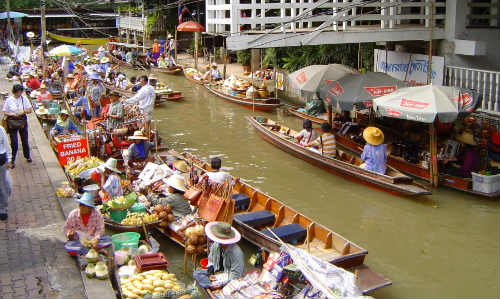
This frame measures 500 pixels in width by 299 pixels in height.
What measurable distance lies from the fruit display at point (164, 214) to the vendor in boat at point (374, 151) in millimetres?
5001

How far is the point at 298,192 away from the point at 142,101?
489cm

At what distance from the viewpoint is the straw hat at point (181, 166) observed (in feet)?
34.2

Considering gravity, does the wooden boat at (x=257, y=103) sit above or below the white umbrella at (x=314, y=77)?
below

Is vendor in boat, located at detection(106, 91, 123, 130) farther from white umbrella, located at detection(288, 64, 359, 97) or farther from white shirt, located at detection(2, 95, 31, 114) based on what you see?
white umbrella, located at detection(288, 64, 359, 97)

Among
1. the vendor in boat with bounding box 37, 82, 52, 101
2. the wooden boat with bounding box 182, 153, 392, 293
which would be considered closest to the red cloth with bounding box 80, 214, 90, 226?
the wooden boat with bounding box 182, 153, 392, 293

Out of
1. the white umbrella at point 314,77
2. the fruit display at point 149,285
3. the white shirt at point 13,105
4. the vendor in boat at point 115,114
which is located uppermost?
the white umbrella at point 314,77

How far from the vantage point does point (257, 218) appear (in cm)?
859

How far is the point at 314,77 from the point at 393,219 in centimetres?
600

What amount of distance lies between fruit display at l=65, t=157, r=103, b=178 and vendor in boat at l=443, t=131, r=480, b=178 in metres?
7.86

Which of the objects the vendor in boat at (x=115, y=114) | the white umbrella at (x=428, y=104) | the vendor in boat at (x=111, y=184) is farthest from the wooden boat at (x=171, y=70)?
the vendor in boat at (x=111, y=184)

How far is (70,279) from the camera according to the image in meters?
6.07

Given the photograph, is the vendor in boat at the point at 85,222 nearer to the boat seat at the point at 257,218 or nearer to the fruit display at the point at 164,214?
the fruit display at the point at 164,214

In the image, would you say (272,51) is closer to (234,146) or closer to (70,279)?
(234,146)

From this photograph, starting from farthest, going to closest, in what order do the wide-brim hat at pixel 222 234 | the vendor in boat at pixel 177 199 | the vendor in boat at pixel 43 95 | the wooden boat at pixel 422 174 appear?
the vendor in boat at pixel 43 95 → the wooden boat at pixel 422 174 → the vendor in boat at pixel 177 199 → the wide-brim hat at pixel 222 234
